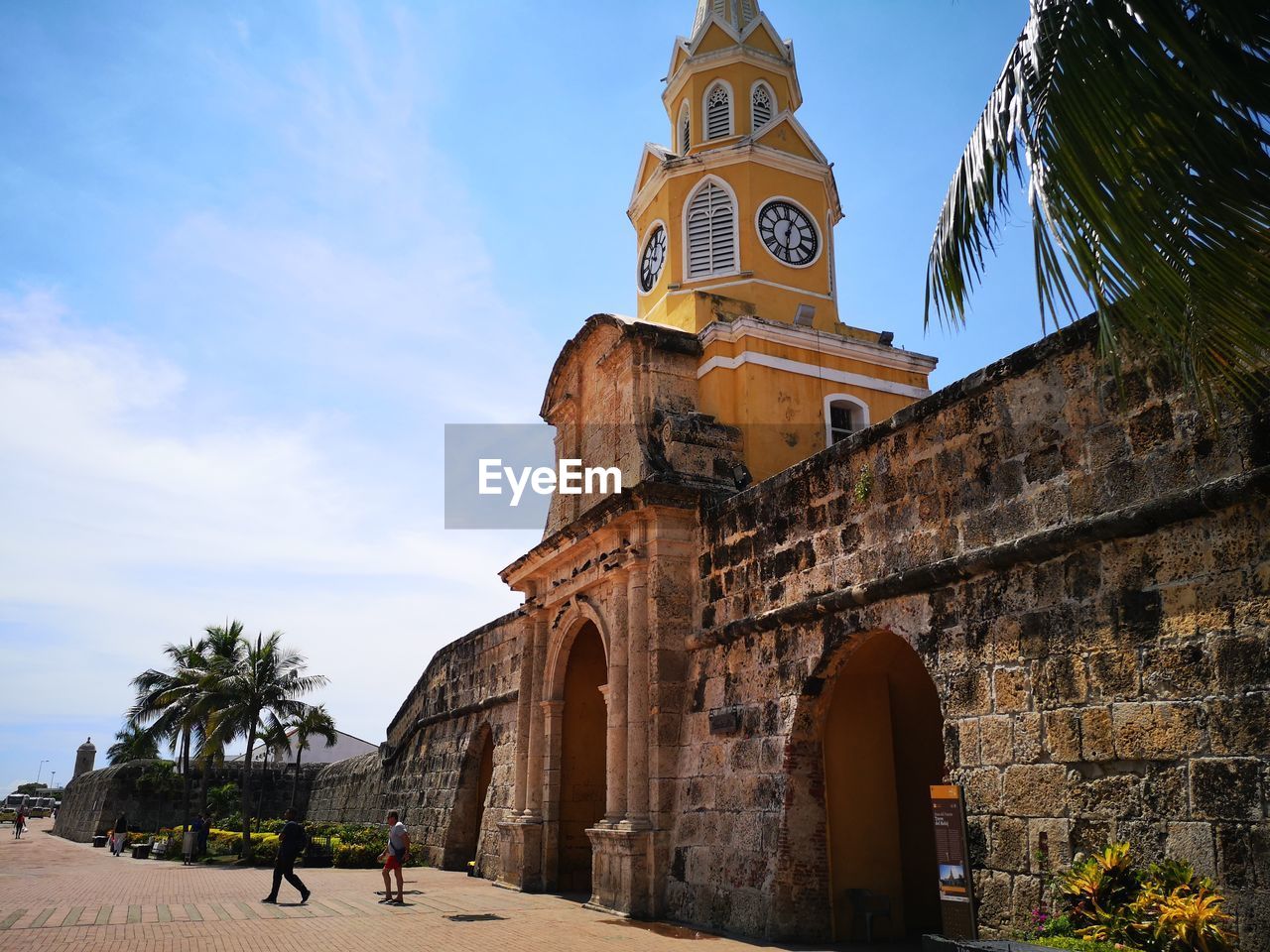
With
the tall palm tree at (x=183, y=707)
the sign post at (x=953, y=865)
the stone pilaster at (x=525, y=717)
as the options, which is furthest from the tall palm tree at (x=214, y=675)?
the sign post at (x=953, y=865)

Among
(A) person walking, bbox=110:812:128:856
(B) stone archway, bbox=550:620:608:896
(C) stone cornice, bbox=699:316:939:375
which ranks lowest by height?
(A) person walking, bbox=110:812:128:856

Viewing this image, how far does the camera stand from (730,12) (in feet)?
59.4

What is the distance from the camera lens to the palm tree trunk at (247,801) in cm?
2123

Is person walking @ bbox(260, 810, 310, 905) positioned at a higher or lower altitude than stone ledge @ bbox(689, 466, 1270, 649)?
lower

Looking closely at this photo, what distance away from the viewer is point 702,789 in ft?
35.0

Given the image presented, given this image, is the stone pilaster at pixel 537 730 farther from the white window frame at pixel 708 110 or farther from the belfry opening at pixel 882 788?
the white window frame at pixel 708 110

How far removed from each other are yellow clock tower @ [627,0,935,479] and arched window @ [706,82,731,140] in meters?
0.02

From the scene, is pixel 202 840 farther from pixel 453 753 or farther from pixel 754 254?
pixel 754 254

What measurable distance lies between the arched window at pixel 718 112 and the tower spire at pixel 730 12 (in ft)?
4.72

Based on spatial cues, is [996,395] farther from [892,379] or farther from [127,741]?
[127,741]

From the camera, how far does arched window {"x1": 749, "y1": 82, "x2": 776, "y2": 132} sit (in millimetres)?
17062

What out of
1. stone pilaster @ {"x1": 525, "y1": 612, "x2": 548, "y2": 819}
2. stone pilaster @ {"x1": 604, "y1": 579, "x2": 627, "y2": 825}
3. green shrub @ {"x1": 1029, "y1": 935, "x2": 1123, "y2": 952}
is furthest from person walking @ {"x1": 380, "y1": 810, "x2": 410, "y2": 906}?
green shrub @ {"x1": 1029, "y1": 935, "x2": 1123, "y2": 952}

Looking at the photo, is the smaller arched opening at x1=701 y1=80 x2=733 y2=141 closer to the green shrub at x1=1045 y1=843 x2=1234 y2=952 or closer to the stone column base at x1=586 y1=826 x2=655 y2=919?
the stone column base at x1=586 y1=826 x2=655 y2=919

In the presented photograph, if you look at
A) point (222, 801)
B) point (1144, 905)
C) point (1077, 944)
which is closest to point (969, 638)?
point (1144, 905)
